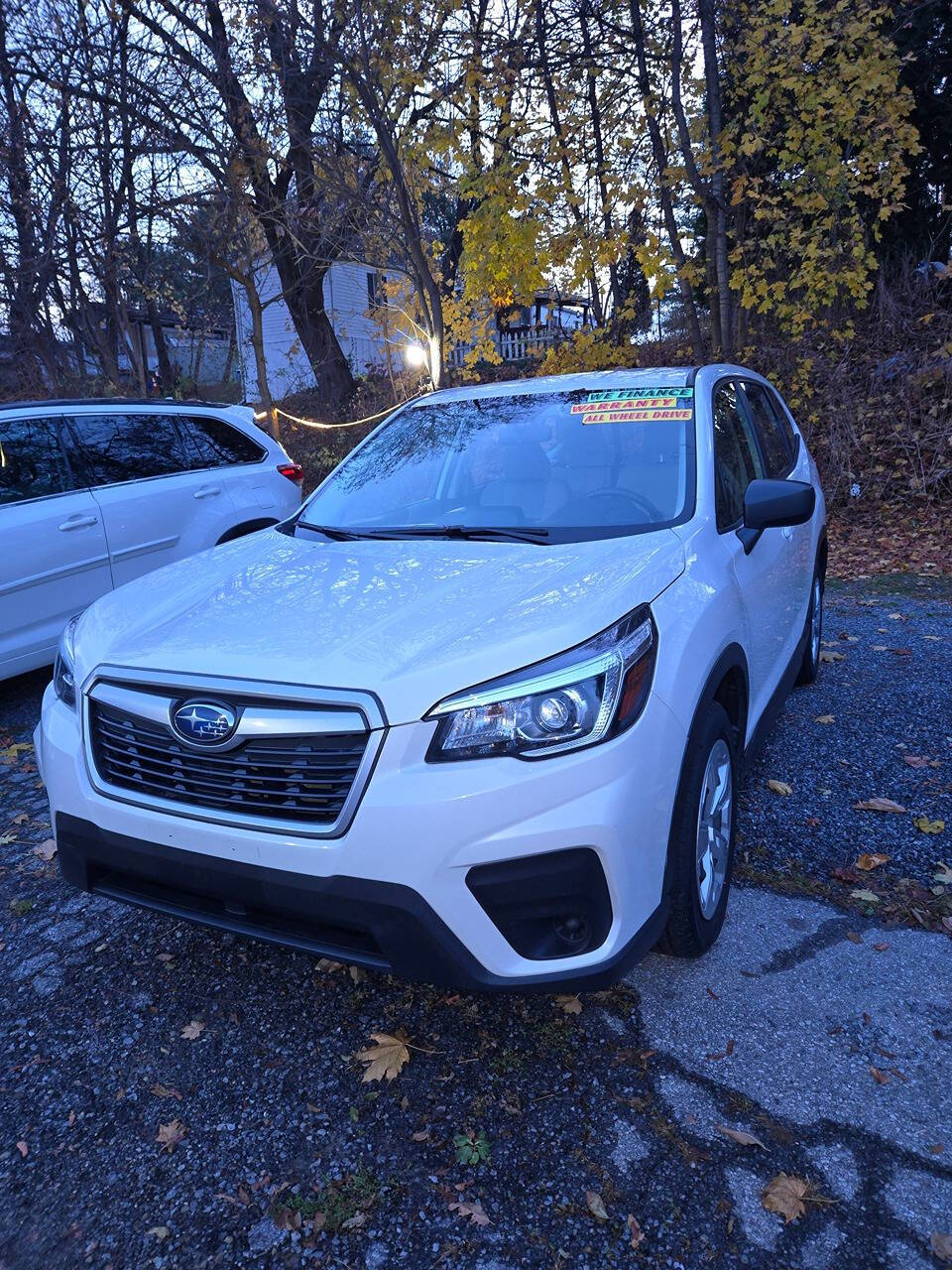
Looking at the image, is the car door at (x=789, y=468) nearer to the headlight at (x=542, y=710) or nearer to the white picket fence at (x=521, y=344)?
the headlight at (x=542, y=710)

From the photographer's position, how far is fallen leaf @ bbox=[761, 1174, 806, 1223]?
1912mm

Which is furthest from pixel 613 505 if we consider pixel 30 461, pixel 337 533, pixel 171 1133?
pixel 30 461

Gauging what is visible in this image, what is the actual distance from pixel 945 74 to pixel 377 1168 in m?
14.0

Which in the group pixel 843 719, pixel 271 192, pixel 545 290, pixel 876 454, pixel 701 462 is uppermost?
pixel 271 192

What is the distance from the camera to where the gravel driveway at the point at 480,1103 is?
1912mm

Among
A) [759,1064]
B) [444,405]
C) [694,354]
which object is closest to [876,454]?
[694,354]

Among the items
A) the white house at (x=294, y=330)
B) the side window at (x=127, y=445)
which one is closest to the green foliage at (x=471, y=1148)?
the side window at (x=127, y=445)

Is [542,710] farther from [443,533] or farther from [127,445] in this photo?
[127,445]

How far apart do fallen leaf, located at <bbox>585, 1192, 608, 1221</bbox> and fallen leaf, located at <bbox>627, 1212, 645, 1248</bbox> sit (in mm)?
54

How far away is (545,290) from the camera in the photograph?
10.7 metres

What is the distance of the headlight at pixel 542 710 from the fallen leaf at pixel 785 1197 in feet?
3.47

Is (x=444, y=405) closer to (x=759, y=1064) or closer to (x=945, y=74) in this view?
(x=759, y=1064)

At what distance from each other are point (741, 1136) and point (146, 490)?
5.04 m

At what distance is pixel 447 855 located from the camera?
197 cm
